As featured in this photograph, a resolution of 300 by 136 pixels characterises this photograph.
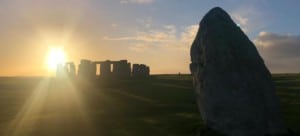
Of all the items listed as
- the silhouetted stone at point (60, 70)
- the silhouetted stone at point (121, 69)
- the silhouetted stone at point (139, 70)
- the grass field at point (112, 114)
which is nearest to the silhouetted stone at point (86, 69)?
the silhouetted stone at point (121, 69)

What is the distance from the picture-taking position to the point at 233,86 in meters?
18.5

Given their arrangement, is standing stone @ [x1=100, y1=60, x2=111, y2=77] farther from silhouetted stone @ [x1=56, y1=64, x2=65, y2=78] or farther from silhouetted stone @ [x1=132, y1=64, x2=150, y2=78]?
silhouetted stone @ [x1=56, y1=64, x2=65, y2=78]

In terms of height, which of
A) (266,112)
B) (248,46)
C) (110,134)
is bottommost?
(110,134)

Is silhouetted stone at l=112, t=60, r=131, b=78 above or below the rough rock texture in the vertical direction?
above

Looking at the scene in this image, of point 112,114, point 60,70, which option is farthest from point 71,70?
point 112,114

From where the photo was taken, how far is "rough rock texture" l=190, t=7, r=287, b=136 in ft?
59.5

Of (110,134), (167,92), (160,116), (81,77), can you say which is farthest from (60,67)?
(110,134)

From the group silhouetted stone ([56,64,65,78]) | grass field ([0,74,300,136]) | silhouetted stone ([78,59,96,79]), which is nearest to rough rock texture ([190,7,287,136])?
grass field ([0,74,300,136])

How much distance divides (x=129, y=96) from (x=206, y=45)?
82.1ft

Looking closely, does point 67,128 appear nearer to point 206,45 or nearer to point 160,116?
point 160,116

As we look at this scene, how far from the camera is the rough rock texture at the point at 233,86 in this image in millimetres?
18125

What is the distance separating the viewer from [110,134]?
854 inches

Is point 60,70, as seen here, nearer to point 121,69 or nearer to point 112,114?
point 121,69

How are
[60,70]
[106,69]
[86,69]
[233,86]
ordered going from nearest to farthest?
[233,86], [106,69], [86,69], [60,70]
